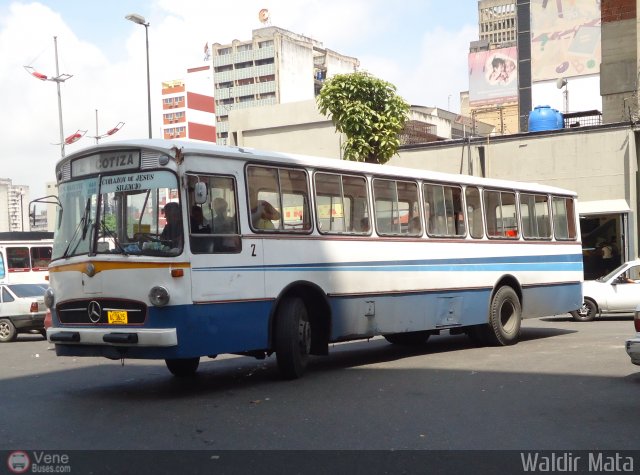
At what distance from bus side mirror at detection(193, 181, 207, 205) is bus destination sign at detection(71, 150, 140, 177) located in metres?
0.85

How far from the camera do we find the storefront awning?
2964cm

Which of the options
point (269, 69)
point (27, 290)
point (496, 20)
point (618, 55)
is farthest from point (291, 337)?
point (496, 20)

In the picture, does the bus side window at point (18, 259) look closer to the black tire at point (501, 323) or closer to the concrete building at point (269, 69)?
the black tire at point (501, 323)

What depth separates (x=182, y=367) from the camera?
11.6m

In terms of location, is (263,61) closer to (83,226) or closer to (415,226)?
(415,226)

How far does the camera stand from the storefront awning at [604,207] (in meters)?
29.6

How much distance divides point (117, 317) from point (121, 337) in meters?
0.30

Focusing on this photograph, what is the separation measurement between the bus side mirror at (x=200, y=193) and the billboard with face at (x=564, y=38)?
78.8 m

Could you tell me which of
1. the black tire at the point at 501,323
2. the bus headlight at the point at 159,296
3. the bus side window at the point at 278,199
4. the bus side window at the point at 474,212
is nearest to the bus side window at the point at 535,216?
the black tire at the point at 501,323

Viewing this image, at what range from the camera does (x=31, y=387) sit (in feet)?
36.8

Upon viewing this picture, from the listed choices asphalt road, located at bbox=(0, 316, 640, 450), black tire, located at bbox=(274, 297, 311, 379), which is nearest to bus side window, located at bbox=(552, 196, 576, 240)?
asphalt road, located at bbox=(0, 316, 640, 450)

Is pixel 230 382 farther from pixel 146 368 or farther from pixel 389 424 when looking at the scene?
pixel 389 424

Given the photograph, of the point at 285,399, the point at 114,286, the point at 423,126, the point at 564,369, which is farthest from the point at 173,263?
the point at 423,126
